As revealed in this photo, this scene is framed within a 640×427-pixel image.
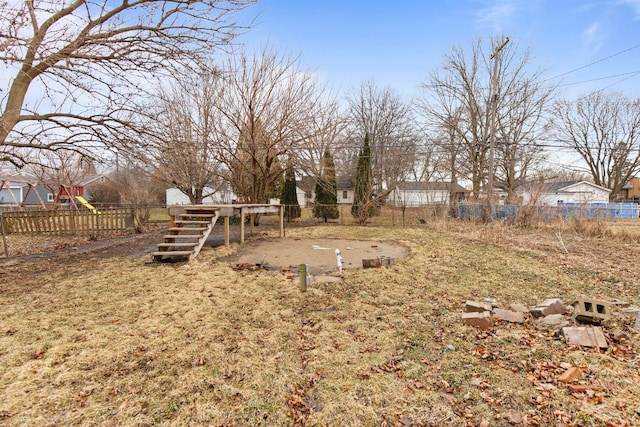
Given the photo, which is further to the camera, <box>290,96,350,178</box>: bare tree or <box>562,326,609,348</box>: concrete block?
<box>290,96,350,178</box>: bare tree

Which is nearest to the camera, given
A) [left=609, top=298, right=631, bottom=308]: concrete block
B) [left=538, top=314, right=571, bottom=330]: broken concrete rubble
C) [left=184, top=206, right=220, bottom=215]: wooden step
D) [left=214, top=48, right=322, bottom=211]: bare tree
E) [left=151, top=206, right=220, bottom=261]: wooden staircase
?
[left=538, top=314, right=571, bottom=330]: broken concrete rubble

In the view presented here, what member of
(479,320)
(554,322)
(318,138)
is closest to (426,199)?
(318,138)

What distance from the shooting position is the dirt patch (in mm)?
6551

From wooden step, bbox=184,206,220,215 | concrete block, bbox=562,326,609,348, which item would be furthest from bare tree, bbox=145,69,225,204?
concrete block, bbox=562,326,609,348

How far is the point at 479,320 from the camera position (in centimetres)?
339

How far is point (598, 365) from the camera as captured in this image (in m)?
2.56

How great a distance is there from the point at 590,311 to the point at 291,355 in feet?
10.3

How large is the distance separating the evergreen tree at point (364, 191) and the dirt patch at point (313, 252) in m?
5.51

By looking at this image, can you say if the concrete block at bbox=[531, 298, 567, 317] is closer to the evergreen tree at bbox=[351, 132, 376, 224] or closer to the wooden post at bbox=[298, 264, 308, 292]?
the wooden post at bbox=[298, 264, 308, 292]

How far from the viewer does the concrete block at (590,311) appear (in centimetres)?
328

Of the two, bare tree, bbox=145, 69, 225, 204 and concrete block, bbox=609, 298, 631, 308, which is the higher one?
bare tree, bbox=145, 69, 225, 204

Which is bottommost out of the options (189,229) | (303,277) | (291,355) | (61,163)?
(291,355)

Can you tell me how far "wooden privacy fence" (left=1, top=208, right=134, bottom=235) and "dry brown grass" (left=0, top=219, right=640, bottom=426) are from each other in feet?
21.1

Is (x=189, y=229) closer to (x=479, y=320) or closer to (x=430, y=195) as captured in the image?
(x=479, y=320)
